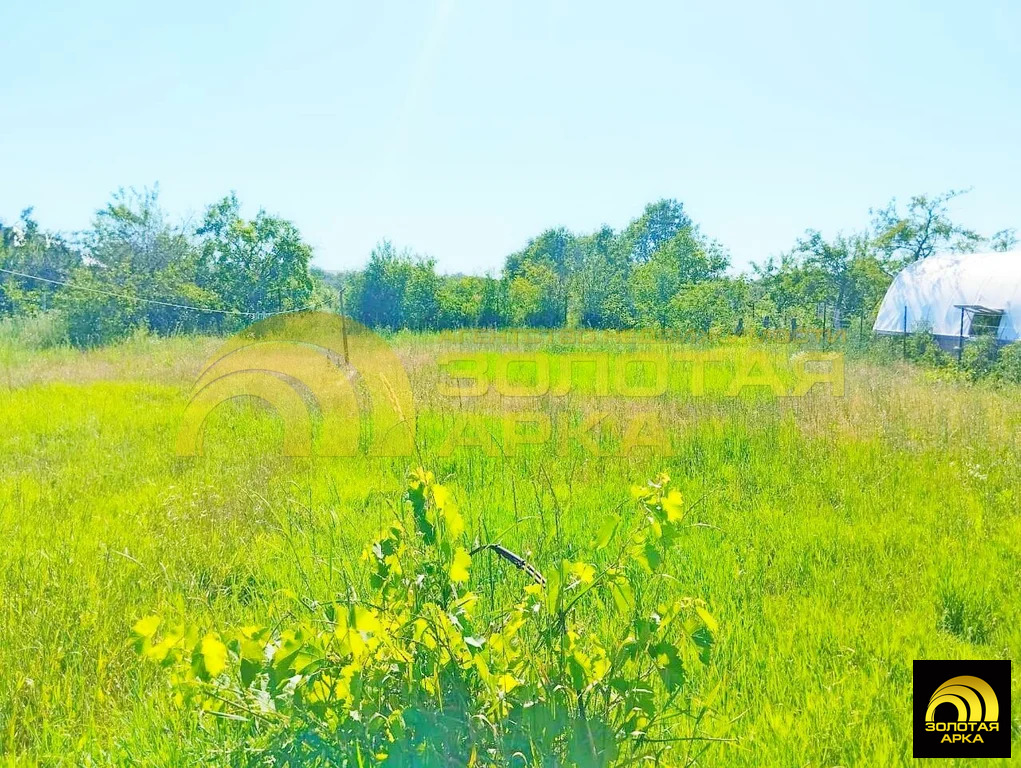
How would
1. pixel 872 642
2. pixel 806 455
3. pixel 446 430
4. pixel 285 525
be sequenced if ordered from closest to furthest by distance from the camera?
pixel 872 642, pixel 285 525, pixel 806 455, pixel 446 430

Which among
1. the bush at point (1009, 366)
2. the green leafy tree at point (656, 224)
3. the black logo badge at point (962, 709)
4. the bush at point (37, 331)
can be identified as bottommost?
the black logo badge at point (962, 709)

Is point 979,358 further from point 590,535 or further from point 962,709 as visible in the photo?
point 962,709

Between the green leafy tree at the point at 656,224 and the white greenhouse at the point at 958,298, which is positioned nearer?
the white greenhouse at the point at 958,298

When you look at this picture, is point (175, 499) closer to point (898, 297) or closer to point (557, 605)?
point (557, 605)

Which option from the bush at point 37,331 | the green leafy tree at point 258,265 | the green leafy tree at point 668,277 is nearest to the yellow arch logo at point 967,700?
the green leafy tree at point 668,277

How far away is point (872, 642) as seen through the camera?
217 cm

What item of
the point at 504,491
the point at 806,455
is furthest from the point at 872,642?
the point at 806,455

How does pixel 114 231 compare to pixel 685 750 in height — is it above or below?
above

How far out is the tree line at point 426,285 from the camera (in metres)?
16.4

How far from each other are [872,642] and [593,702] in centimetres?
146

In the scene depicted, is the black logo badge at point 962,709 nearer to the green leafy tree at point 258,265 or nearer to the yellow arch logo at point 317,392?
the yellow arch logo at point 317,392

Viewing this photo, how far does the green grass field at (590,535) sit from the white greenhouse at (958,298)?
8.61 metres

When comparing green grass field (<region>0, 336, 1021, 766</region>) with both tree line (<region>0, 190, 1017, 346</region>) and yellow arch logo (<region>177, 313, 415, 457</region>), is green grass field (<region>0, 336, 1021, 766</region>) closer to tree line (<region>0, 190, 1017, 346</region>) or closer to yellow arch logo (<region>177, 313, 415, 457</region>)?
yellow arch logo (<region>177, 313, 415, 457</region>)

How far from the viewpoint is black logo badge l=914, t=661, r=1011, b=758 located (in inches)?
67.3
